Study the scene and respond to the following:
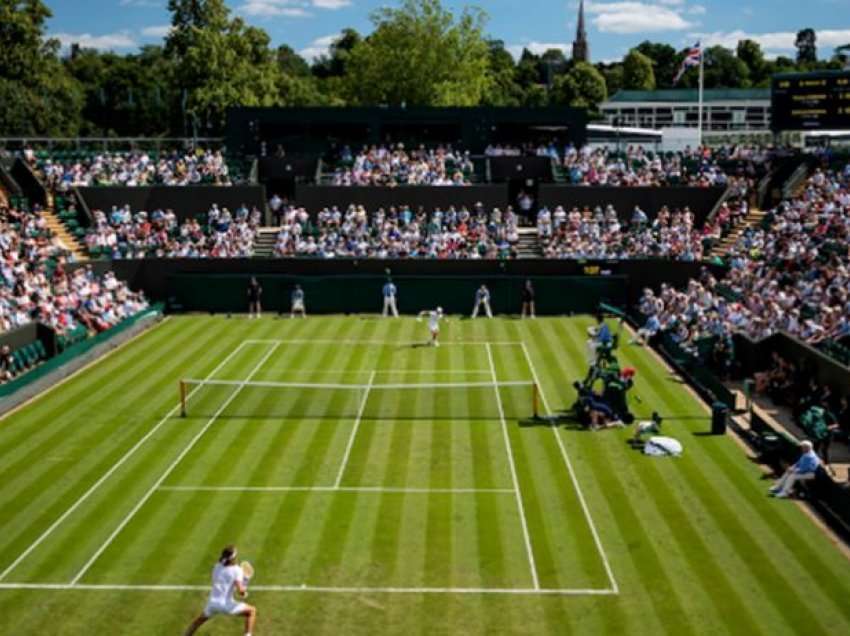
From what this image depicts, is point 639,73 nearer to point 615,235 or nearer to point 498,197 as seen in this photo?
point 498,197

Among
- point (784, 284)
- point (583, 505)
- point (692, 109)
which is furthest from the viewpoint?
point (692, 109)

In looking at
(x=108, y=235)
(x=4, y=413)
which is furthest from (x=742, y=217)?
(x=4, y=413)

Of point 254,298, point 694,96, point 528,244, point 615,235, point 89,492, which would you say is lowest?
point 89,492

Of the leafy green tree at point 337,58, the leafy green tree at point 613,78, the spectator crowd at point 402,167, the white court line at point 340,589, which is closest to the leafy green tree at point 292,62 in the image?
the leafy green tree at point 337,58

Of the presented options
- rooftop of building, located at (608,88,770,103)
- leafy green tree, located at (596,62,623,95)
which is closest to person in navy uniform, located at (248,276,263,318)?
rooftop of building, located at (608,88,770,103)

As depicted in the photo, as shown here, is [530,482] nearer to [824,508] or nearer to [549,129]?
[824,508]

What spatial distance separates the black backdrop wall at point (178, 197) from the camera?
164 feet

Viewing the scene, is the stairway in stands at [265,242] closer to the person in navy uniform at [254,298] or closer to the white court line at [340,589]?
the person in navy uniform at [254,298]

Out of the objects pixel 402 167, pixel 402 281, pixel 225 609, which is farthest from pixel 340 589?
pixel 402 167

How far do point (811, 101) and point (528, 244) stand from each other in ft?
46.8

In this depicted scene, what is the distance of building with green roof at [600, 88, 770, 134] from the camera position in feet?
414

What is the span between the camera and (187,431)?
25719 mm

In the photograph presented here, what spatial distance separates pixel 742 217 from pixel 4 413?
34.0 m

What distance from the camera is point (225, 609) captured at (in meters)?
14.6
